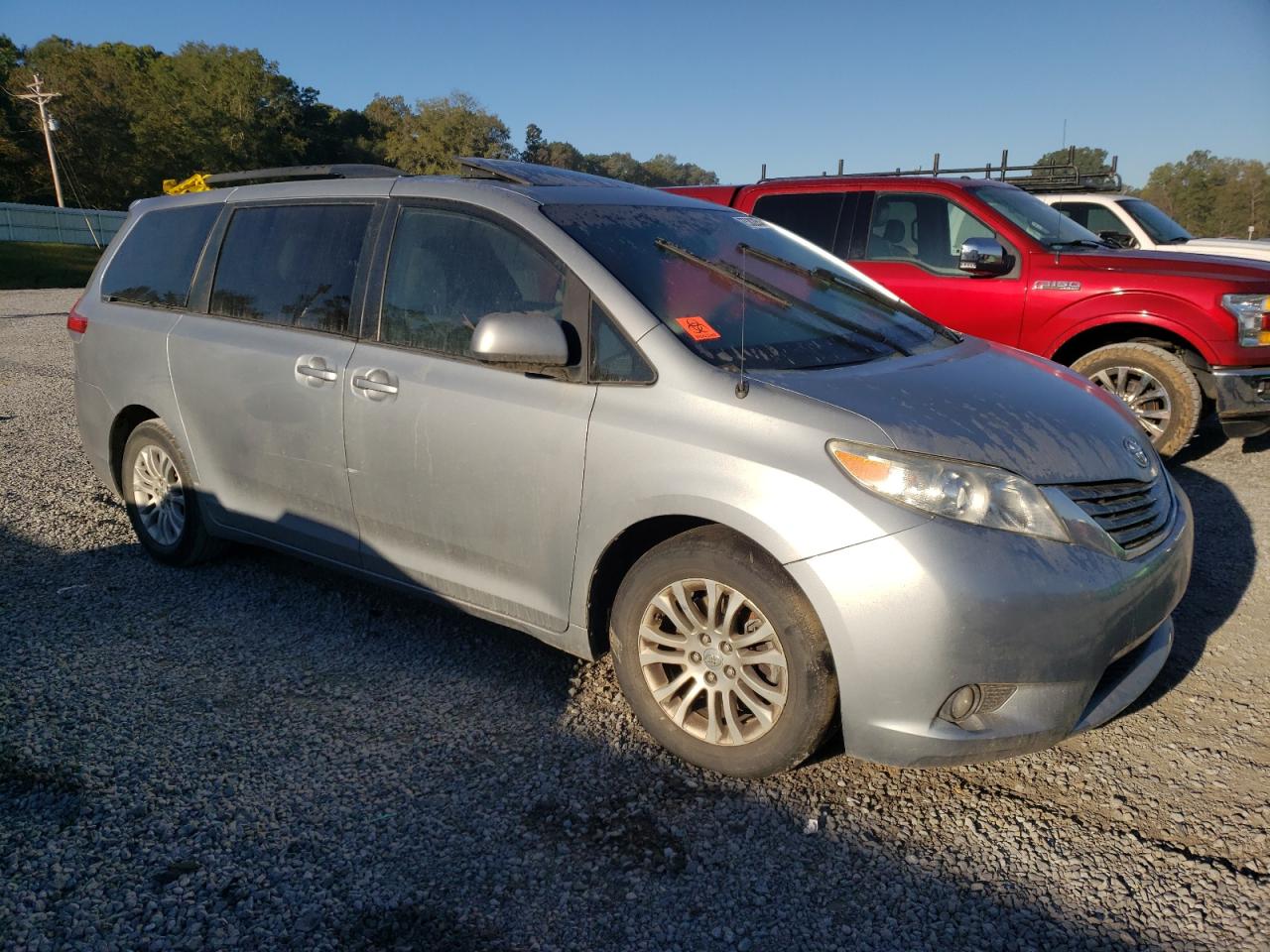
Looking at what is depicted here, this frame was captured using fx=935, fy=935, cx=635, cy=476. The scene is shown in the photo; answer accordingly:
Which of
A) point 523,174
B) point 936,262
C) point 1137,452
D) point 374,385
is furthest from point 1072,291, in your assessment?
point 374,385

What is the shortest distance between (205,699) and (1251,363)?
6.68 metres

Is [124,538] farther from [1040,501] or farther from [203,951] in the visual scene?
[1040,501]

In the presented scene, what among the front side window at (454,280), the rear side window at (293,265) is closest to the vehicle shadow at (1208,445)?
the front side window at (454,280)

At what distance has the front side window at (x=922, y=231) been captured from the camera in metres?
7.23

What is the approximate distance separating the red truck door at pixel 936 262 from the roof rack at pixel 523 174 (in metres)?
3.71

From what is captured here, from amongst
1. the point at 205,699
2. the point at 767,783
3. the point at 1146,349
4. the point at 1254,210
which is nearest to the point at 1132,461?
the point at 767,783

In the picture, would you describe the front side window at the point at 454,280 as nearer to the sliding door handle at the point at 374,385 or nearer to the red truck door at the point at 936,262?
the sliding door handle at the point at 374,385

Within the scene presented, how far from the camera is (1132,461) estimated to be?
313 centimetres

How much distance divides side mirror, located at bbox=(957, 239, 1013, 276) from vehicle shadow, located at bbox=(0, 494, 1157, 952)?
4447mm

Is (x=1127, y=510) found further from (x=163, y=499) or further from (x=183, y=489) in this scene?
(x=163, y=499)

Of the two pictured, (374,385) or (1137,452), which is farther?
(374,385)

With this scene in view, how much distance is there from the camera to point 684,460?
2898 millimetres

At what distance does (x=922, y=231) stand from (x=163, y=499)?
5759 mm

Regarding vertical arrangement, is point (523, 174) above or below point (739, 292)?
above
